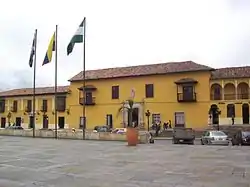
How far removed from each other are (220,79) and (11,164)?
148ft

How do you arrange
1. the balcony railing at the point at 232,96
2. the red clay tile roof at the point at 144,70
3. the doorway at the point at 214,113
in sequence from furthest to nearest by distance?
the red clay tile roof at the point at 144,70 < the doorway at the point at 214,113 < the balcony railing at the point at 232,96

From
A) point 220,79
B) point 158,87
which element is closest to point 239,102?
point 220,79

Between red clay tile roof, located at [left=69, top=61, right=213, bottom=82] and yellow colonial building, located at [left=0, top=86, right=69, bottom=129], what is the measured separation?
19.8 feet

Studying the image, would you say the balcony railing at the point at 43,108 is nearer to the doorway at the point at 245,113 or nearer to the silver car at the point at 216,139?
the doorway at the point at 245,113

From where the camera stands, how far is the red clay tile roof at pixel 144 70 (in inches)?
2205

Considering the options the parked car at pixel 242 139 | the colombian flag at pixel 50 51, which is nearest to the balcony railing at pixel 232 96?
the parked car at pixel 242 139

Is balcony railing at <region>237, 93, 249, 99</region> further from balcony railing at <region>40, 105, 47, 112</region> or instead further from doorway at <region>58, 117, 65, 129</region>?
balcony railing at <region>40, 105, 47, 112</region>

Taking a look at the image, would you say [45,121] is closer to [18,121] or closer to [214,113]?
[18,121]

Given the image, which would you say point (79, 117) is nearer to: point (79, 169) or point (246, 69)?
point (246, 69)

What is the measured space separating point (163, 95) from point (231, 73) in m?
10.3

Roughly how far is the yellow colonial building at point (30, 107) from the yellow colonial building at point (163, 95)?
50 centimetres

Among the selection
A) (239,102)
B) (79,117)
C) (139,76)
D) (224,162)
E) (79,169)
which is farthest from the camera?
(79,117)

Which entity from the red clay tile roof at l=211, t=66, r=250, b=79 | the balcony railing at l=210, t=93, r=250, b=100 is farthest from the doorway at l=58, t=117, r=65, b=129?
the red clay tile roof at l=211, t=66, r=250, b=79

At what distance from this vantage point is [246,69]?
182ft
